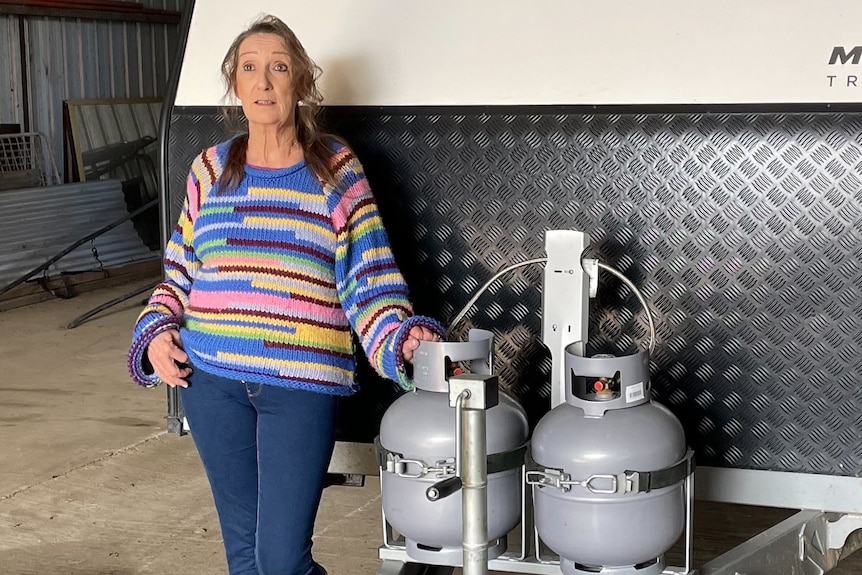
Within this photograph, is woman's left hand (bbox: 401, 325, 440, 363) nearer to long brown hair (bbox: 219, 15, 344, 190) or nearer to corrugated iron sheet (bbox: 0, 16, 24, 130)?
long brown hair (bbox: 219, 15, 344, 190)

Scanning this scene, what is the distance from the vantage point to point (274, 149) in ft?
7.44

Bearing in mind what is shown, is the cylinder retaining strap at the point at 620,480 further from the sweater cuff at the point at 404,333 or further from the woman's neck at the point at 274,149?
the woman's neck at the point at 274,149

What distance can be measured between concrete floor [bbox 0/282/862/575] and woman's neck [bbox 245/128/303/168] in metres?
1.28

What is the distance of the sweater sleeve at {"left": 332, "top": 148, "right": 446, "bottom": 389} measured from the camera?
2.23m

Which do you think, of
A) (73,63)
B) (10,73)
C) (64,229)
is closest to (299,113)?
(64,229)

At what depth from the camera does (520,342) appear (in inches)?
98.6

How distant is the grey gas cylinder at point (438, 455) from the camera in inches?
84.6

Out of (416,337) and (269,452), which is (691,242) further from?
(269,452)

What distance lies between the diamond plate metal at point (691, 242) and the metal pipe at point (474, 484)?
2.12 ft

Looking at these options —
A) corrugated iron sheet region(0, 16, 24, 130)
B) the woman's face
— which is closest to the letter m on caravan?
the woman's face

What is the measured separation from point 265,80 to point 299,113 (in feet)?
0.44

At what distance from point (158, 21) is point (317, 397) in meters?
8.95

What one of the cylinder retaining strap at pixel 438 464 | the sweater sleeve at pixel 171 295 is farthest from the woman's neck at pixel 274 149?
the cylinder retaining strap at pixel 438 464

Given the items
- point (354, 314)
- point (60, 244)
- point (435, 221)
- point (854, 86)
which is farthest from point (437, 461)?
point (60, 244)
